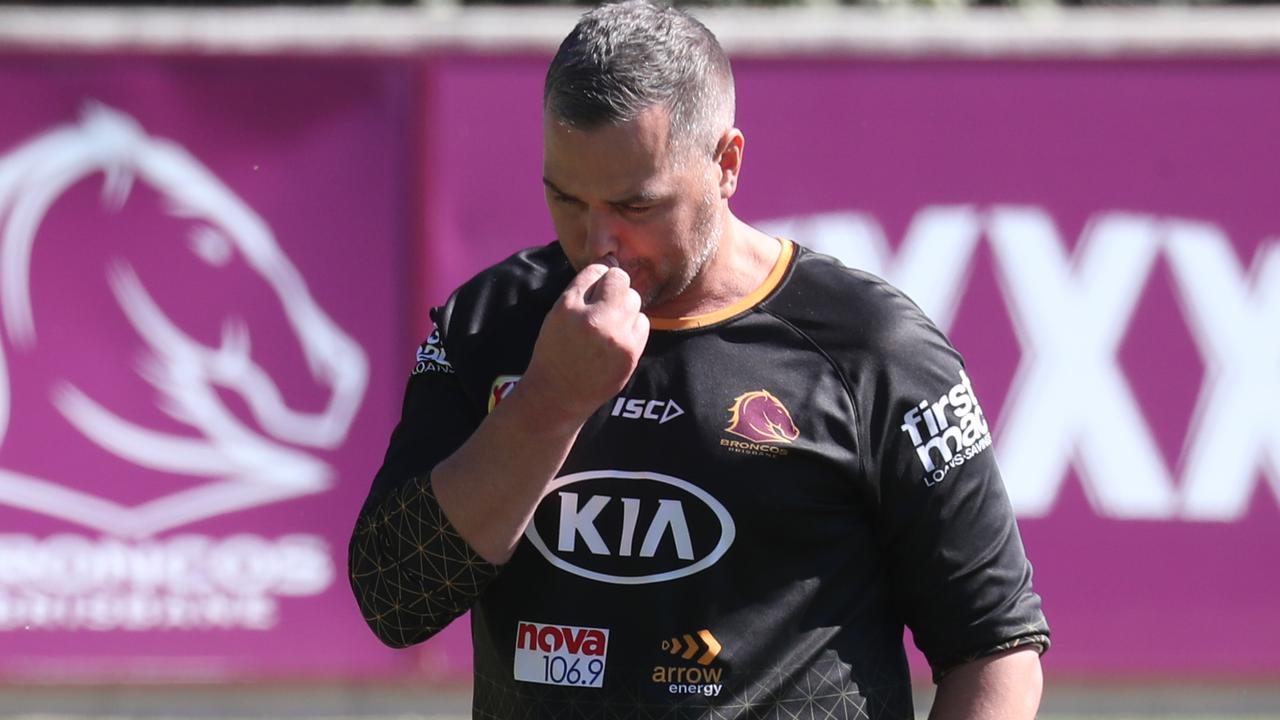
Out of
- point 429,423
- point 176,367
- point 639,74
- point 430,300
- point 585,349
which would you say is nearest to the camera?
point 585,349

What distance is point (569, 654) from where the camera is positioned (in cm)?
219

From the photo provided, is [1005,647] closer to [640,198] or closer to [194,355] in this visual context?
[640,198]

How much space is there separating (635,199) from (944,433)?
19.0 inches

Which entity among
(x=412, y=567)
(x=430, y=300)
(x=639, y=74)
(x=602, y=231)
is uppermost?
(x=639, y=74)

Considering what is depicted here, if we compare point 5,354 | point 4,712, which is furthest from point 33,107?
point 4,712

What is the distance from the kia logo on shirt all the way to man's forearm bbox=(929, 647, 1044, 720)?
0.34 metres

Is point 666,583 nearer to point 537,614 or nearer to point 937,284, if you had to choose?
point 537,614

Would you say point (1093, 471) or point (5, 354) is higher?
point (5, 354)

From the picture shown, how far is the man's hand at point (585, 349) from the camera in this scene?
1.99 m

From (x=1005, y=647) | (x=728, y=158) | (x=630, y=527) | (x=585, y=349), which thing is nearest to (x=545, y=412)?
(x=585, y=349)

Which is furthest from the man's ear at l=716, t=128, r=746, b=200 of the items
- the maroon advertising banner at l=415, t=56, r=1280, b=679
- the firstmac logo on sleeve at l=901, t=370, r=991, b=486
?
the maroon advertising banner at l=415, t=56, r=1280, b=679

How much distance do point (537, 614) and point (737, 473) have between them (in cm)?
31

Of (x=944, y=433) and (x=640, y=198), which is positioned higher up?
(x=640, y=198)

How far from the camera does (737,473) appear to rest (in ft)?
7.21
